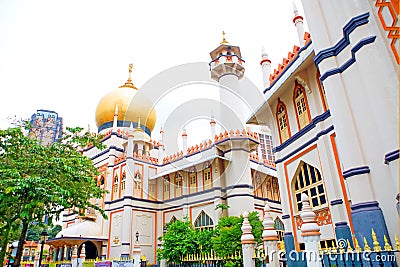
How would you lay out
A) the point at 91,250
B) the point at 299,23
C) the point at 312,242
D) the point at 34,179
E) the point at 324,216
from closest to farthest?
the point at 312,242 < the point at 324,216 < the point at 34,179 < the point at 299,23 < the point at 91,250

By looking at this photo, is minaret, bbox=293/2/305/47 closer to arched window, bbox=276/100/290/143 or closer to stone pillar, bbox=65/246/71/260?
arched window, bbox=276/100/290/143

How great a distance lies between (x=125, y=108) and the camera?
79.5 feet

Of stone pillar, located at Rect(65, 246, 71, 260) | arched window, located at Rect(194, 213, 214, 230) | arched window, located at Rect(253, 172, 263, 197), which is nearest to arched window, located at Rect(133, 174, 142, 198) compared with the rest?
arched window, located at Rect(194, 213, 214, 230)

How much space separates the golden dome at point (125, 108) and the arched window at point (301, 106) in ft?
56.3

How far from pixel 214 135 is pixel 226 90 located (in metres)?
3.25

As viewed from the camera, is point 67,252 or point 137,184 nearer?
point 137,184

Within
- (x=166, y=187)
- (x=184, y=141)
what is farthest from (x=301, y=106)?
(x=166, y=187)

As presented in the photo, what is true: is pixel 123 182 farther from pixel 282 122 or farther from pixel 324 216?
pixel 324 216

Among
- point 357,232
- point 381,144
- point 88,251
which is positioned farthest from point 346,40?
point 88,251

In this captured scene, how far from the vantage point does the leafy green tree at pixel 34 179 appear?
8.50 meters

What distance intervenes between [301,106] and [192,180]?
35.1 feet

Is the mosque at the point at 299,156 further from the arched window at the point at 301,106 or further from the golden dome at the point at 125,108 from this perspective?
the golden dome at the point at 125,108

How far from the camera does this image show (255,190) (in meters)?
17.6

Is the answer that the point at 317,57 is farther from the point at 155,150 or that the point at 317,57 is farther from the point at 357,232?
the point at 155,150
